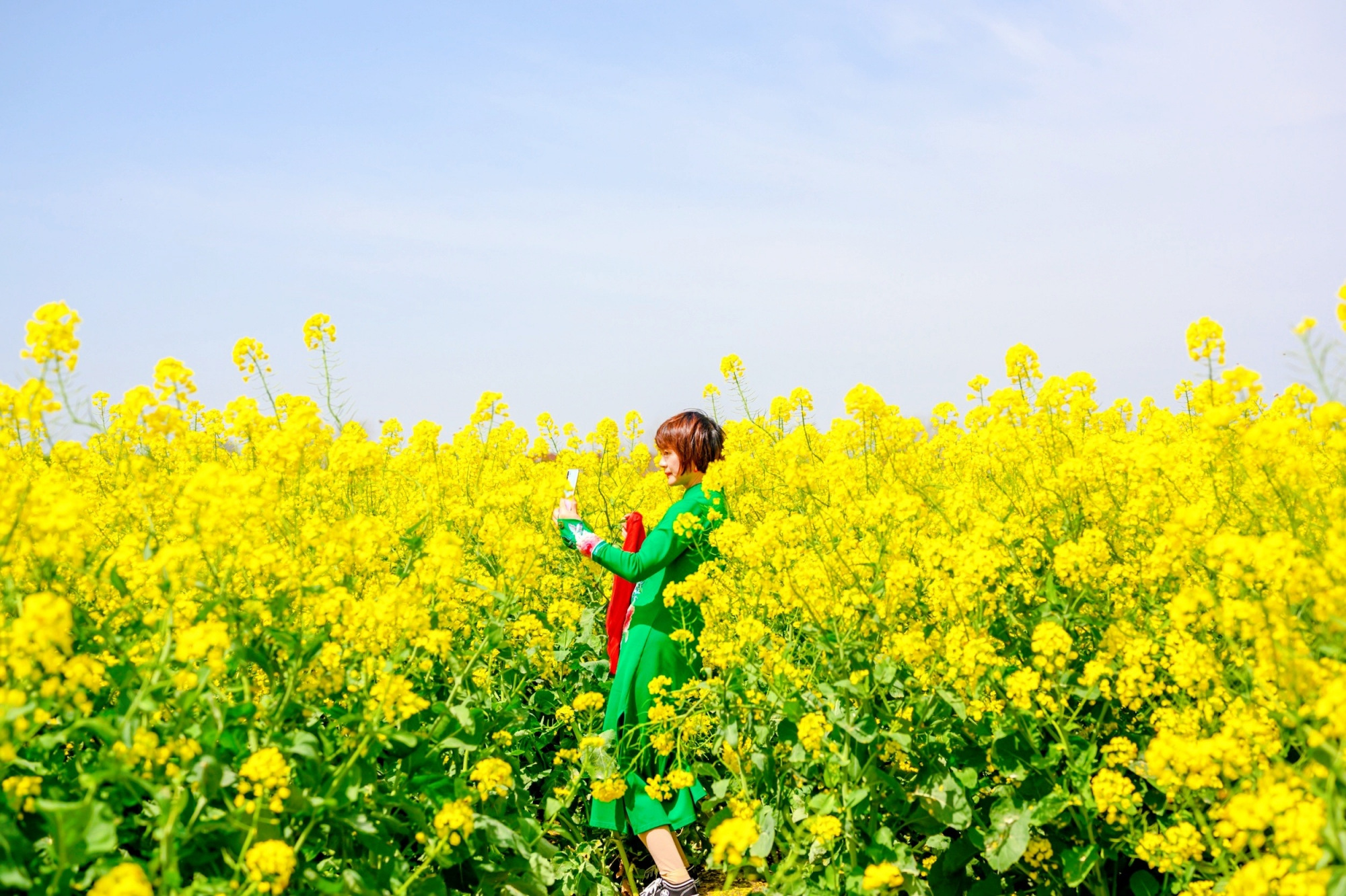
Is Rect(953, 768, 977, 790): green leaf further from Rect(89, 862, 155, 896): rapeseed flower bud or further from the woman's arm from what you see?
Rect(89, 862, 155, 896): rapeseed flower bud

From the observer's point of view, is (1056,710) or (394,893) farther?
(1056,710)

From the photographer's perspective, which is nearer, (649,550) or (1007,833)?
(1007,833)

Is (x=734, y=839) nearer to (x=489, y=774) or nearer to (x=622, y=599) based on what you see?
(x=489, y=774)

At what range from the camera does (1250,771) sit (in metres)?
2.29

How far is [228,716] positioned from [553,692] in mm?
2198

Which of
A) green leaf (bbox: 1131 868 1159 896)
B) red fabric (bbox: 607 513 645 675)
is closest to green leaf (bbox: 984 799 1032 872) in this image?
green leaf (bbox: 1131 868 1159 896)

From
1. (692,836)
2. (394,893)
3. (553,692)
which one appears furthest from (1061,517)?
(394,893)

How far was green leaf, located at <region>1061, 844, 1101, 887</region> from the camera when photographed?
2.70 meters

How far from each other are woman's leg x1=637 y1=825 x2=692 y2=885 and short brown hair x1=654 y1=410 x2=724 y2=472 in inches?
55.2

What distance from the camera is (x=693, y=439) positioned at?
4.05 m

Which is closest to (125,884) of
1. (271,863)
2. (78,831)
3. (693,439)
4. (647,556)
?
(78,831)

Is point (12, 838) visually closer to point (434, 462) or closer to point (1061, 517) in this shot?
point (1061, 517)

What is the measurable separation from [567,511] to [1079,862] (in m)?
2.20

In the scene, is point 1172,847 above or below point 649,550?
below
